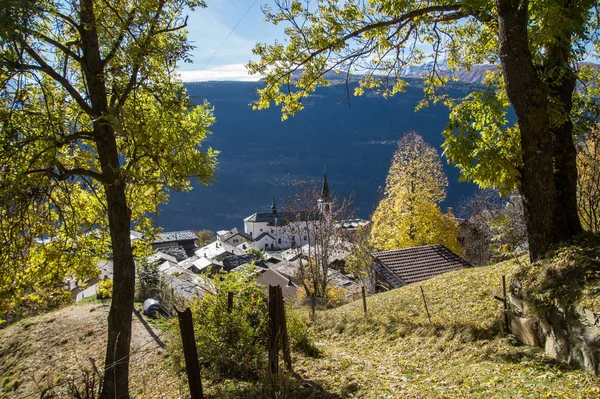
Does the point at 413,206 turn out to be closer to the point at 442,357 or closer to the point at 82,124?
the point at 442,357

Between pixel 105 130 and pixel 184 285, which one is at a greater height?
pixel 105 130

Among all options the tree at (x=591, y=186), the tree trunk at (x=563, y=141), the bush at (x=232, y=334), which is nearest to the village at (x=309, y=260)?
the bush at (x=232, y=334)

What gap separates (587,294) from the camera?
4.13m

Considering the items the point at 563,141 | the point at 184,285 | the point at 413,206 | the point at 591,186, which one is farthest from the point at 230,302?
the point at 413,206

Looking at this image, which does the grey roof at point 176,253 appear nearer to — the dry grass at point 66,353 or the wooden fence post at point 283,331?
the dry grass at point 66,353

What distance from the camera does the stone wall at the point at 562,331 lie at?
3.95 metres

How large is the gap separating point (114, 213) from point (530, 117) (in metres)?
5.83

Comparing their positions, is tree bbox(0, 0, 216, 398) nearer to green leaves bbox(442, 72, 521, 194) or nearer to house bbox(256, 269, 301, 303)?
green leaves bbox(442, 72, 521, 194)

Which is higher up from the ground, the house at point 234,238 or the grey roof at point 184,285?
the grey roof at point 184,285

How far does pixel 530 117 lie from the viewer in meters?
5.15

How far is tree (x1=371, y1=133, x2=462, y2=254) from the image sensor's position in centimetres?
2430

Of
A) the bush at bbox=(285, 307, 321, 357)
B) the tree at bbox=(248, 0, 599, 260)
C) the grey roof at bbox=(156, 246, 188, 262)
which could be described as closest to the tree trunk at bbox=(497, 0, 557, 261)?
the tree at bbox=(248, 0, 599, 260)

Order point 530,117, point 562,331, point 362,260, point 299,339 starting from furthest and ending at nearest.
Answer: point 362,260
point 299,339
point 530,117
point 562,331

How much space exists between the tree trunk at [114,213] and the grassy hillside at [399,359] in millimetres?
1035
